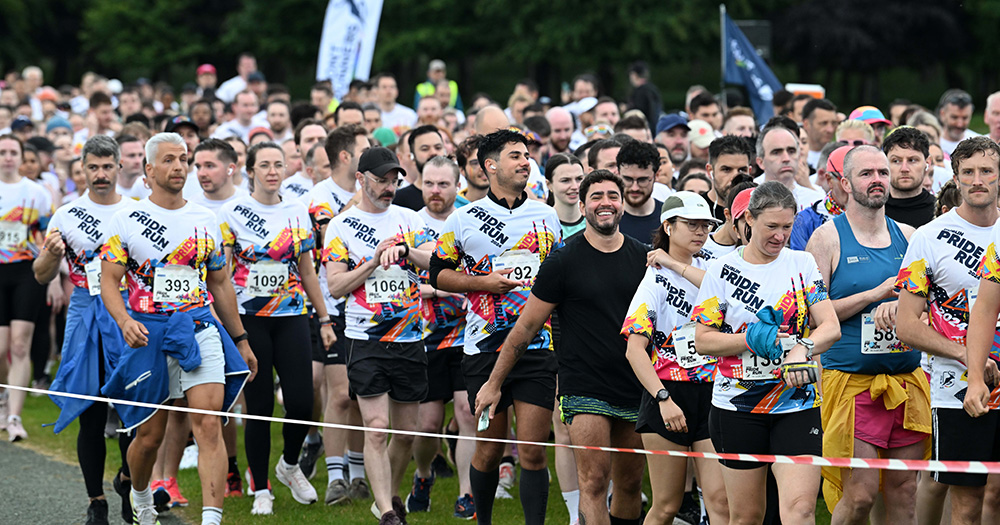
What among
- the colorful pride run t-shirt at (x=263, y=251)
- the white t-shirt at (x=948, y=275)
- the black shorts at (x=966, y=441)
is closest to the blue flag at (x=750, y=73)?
the colorful pride run t-shirt at (x=263, y=251)

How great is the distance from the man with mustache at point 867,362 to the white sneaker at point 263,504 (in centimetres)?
362

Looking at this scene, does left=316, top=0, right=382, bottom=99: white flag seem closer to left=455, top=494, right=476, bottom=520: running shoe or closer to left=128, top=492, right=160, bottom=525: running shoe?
left=455, top=494, right=476, bottom=520: running shoe

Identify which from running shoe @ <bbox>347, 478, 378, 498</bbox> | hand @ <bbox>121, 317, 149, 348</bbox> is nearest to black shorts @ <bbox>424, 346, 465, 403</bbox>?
running shoe @ <bbox>347, 478, 378, 498</bbox>

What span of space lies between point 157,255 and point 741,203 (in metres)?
3.28

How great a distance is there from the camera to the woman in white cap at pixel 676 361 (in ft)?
20.8

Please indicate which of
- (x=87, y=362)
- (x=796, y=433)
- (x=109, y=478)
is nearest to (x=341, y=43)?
(x=109, y=478)

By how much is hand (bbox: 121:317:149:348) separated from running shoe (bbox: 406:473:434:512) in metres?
2.15

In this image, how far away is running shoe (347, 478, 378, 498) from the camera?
8.87 meters

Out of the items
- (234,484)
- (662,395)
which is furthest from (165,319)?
(662,395)

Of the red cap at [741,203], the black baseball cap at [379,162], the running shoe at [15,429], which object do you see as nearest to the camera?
the red cap at [741,203]

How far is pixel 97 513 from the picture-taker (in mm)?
7898

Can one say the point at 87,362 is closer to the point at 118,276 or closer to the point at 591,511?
the point at 118,276

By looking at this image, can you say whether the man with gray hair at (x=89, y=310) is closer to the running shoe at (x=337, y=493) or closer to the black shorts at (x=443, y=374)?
the running shoe at (x=337, y=493)

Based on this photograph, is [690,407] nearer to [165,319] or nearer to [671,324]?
[671,324]
